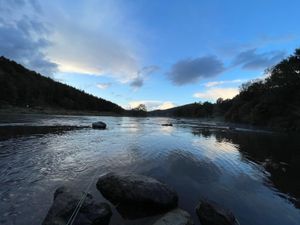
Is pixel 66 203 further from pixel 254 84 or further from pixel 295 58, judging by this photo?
pixel 254 84

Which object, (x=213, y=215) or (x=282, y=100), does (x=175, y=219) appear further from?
(x=282, y=100)

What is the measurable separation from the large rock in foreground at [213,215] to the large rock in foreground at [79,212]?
11.2 ft

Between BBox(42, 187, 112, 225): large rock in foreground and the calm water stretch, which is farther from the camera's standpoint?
the calm water stretch

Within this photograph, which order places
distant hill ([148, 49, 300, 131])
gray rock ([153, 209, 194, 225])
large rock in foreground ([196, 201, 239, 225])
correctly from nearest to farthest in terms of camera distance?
gray rock ([153, 209, 194, 225]) < large rock in foreground ([196, 201, 239, 225]) < distant hill ([148, 49, 300, 131])

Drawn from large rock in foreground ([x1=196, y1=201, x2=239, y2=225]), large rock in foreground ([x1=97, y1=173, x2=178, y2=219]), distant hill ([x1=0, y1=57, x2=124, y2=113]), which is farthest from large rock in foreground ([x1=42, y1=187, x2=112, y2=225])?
distant hill ([x1=0, y1=57, x2=124, y2=113])

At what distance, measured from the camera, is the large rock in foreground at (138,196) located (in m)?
9.27

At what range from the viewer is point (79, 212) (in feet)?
25.6

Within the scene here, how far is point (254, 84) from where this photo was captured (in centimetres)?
11869

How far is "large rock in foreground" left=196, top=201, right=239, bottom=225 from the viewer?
8.09 meters

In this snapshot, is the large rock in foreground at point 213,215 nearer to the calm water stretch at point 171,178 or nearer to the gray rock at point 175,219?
the calm water stretch at point 171,178

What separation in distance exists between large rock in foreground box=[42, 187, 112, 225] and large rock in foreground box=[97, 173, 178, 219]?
1.06 metres

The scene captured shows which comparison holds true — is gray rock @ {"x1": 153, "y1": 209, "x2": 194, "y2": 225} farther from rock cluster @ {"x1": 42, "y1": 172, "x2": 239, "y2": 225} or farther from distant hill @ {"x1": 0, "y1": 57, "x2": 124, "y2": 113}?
distant hill @ {"x1": 0, "y1": 57, "x2": 124, "y2": 113}

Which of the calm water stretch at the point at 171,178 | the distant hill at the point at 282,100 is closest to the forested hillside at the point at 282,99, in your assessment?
the distant hill at the point at 282,100

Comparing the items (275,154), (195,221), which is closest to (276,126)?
(275,154)
